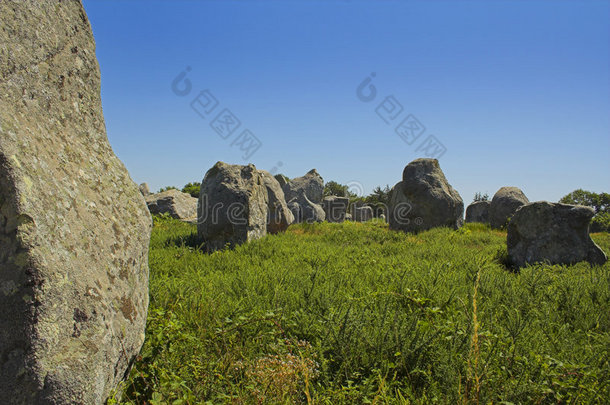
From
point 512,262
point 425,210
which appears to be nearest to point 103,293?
point 512,262

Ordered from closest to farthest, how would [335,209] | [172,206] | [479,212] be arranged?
[172,206], [479,212], [335,209]

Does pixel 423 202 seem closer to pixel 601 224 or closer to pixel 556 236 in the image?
pixel 556 236

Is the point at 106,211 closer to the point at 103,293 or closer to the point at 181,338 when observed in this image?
the point at 103,293

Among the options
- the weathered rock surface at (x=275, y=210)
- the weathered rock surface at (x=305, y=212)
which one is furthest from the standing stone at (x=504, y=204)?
the weathered rock surface at (x=275, y=210)

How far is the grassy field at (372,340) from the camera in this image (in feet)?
7.97

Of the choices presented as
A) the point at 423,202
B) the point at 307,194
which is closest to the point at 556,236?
the point at 423,202

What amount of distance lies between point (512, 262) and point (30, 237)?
27.6ft

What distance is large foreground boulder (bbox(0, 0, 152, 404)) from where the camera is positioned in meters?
1.64

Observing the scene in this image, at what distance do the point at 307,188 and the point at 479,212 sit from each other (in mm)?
10528

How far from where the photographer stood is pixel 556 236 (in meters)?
7.25

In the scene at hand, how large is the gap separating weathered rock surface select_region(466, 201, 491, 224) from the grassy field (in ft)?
52.6

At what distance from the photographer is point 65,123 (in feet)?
7.61

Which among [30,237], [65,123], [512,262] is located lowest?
[512,262]

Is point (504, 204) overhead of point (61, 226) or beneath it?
beneath
